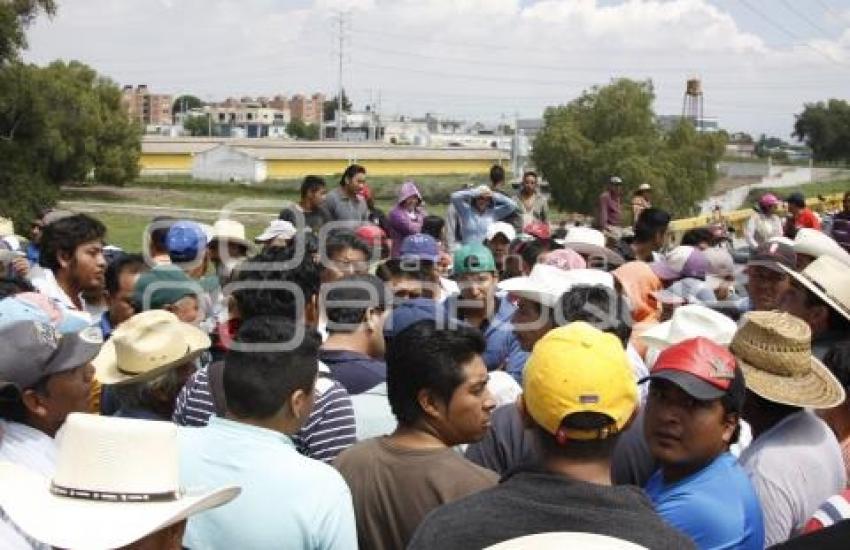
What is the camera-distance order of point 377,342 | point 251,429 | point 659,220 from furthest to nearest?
1. point 659,220
2. point 377,342
3. point 251,429

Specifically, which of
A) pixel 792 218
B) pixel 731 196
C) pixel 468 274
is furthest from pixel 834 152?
pixel 468 274

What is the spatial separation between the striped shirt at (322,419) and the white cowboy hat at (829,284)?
2.41 m

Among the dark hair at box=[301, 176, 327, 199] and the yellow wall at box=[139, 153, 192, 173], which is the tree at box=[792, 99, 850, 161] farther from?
the dark hair at box=[301, 176, 327, 199]

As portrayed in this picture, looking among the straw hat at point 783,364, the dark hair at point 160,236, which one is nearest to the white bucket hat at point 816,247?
the straw hat at point 783,364

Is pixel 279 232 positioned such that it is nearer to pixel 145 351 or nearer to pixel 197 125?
pixel 145 351

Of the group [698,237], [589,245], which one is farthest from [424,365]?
[698,237]

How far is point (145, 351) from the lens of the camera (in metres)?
3.89

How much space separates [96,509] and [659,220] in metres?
5.73

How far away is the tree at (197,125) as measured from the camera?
151000 mm

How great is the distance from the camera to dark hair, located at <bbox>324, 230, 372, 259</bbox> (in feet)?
20.1

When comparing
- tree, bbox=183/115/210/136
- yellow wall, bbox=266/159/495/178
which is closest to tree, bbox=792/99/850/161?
yellow wall, bbox=266/159/495/178

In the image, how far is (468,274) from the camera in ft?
19.4

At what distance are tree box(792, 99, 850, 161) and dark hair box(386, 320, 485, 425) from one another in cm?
9763

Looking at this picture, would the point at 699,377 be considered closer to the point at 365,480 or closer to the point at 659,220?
the point at 365,480
